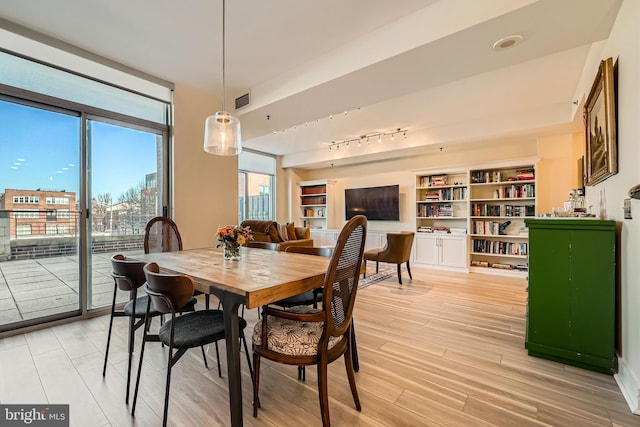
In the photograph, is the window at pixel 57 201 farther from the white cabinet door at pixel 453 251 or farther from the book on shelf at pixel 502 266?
the book on shelf at pixel 502 266

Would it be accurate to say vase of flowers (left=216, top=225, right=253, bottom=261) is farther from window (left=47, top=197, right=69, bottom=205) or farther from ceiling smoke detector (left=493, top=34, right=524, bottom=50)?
ceiling smoke detector (left=493, top=34, right=524, bottom=50)

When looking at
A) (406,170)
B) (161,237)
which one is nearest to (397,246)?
(406,170)

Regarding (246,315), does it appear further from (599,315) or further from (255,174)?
(255,174)

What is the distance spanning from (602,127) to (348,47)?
214cm

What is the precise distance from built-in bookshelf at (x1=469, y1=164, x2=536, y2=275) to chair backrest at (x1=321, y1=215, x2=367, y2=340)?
463 cm

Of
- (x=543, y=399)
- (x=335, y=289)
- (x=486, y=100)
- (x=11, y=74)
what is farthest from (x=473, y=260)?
(x=11, y=74)

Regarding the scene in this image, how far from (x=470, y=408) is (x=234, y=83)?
382 cm

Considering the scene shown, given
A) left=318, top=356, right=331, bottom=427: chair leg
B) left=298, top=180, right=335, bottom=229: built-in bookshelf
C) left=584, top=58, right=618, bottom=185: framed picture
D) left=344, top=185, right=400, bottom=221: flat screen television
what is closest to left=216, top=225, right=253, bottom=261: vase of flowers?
left=318, top=356, right=331, bottom=427: chair leg

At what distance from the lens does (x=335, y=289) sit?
4.61 feet

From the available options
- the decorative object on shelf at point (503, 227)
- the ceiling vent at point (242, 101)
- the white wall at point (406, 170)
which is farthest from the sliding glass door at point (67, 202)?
the decorative object on shelf at point (503, 227)

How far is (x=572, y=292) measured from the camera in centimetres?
205

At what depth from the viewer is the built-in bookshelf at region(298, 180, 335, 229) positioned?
7371mm

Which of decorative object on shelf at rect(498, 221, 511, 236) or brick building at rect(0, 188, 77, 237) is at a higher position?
brick building at rect(0, 188, 77, 237)

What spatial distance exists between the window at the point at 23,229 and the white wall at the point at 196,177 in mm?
1289
